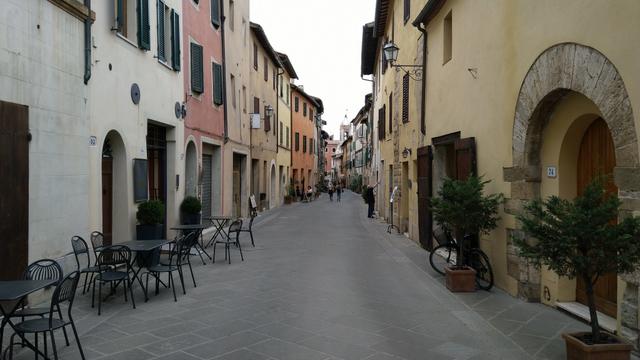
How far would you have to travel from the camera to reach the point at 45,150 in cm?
722

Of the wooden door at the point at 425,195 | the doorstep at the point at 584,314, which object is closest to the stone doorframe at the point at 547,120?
the doorstep at the point at 584,314

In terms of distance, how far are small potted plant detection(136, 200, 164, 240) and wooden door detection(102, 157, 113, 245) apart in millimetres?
511

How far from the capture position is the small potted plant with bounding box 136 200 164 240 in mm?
10359

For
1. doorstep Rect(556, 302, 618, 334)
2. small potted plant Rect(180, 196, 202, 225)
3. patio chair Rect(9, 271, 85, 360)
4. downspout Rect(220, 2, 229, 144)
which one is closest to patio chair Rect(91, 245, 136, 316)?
patio chair Rect(9, 271, 85, 360)

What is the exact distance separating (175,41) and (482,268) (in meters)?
8.99

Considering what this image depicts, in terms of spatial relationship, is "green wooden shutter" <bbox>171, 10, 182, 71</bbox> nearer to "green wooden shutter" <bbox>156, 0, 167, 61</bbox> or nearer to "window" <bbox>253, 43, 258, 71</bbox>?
"green wooden shutter" <bbox>156, 0, 167, 61</bbox>

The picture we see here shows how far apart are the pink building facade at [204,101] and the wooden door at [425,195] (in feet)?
20.5

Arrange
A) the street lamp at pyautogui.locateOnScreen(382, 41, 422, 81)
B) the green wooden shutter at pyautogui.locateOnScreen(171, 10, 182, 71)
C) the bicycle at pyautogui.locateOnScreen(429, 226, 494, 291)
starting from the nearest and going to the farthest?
the bicycle at pyautogui.locateOnScreen(429, 226, 494, 291), the green wooden shutter at pyautogui.locateOnScreen(171, 10, 182, 71), the street lamp at pyautogui.locateOnScreen(382, 41, 422, 81)

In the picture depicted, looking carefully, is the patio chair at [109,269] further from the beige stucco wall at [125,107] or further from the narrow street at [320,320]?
the beige stucco wall at [125,107]

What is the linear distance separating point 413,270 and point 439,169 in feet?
9.80

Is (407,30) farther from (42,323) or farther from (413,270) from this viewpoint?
(42,323)

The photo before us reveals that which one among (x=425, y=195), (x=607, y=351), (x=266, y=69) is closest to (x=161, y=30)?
(x=425, y=195)

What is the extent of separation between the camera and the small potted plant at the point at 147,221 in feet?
34.0

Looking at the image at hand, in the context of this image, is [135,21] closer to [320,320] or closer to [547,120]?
[320,320]
